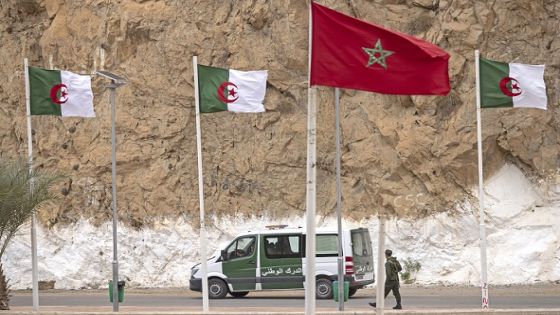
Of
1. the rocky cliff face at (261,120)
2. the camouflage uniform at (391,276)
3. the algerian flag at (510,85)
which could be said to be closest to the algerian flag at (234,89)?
the camouflage uniform at (391,276)

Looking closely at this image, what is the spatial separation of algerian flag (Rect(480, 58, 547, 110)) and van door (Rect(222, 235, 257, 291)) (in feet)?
27.1

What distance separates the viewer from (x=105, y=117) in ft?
121

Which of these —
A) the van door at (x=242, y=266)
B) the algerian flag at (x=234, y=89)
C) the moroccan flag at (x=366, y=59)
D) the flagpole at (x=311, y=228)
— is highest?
the algerian flag at (x=234, y=89)

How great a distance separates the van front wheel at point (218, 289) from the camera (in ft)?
85.1

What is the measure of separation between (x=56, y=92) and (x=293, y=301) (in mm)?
8430

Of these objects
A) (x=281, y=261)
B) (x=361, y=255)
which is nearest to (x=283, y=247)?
(x=281, y=261)

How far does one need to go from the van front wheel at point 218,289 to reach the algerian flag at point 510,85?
9360 mm

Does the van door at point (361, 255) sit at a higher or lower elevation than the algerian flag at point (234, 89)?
lower

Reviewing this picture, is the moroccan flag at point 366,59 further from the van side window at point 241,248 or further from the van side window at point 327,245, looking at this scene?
the van side window at point 241,248

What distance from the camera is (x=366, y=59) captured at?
11.0 m

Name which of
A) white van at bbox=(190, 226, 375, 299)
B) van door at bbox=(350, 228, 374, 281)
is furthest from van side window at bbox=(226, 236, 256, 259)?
van door at bbox=(350, 228, 374, 281)

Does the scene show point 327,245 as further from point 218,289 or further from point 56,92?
point 56,92

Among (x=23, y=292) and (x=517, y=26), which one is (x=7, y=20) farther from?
(x=517, y=26)

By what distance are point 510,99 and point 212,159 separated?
17097mm
